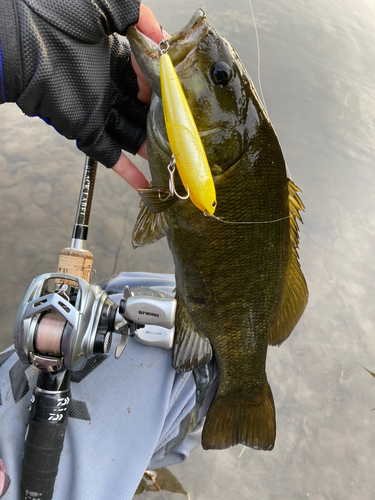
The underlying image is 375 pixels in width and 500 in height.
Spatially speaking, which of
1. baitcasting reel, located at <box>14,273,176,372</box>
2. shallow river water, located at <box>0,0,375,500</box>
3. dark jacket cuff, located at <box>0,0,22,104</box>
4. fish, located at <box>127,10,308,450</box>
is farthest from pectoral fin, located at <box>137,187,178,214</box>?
shallow river water, located at <box>0,0,375,500</box>

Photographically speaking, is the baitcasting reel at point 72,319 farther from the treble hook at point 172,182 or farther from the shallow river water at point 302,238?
the shallow river water at point 302,238

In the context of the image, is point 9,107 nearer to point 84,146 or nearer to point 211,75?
point 84,146

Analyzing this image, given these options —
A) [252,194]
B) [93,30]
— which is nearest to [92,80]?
[93,30]

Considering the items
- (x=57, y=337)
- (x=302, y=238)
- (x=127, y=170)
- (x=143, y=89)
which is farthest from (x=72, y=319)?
(x=302, y=238)

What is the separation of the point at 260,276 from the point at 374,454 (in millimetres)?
1276

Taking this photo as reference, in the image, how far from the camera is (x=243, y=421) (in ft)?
4.62

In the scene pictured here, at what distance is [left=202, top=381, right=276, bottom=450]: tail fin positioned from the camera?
4.56 ft

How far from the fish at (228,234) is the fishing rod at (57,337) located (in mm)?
220

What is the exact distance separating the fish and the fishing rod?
0.22 metres

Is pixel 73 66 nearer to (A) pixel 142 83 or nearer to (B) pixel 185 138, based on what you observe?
(A) pixel 142 83

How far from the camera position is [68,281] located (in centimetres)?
110

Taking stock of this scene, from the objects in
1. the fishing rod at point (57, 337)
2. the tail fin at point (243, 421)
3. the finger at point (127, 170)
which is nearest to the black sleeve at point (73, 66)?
the finger at point (127, 170)

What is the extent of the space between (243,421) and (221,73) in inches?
50.5

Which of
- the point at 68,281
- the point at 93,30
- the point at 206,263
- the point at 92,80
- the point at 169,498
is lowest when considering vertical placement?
the point at 169,498
